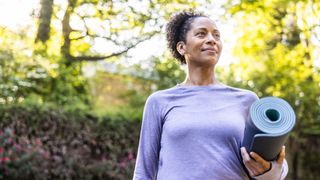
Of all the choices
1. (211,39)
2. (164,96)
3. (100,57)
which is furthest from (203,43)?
(100,57)

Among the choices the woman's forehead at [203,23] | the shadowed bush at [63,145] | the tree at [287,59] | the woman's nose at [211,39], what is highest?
the woman's forehead at [203,23]

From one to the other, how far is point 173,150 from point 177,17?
0.68 m

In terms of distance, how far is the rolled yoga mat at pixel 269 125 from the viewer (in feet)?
5.65

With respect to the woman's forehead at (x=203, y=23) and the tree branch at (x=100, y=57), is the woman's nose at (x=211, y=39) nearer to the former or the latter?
the woman's forehead at (x=203, y=23)

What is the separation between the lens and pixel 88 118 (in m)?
7.23

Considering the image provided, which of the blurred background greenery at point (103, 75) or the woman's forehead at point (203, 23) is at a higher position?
the woman's forehead at point (203, 23)

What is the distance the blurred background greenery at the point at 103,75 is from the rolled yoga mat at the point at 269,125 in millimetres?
3173

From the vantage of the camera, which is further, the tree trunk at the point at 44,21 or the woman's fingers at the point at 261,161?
the tree trunk at the point at 44,21

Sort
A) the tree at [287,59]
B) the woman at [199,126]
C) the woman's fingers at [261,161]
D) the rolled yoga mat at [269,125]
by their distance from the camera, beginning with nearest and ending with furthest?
1. the rolled yoga mat at [269,125]
2. the woman's fingers at [261,161]
3. the woman at [199,126]
4. the tree at [287,59]

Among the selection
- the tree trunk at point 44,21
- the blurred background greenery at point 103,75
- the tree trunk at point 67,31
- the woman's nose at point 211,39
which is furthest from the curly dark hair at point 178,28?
the tree trunk at point 44,21

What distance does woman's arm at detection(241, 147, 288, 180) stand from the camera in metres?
Result: 1.85

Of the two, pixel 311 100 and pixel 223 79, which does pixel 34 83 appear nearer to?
pixel 223 79

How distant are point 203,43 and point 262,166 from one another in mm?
581

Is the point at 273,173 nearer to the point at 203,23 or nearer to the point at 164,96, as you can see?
the point at 164,96
